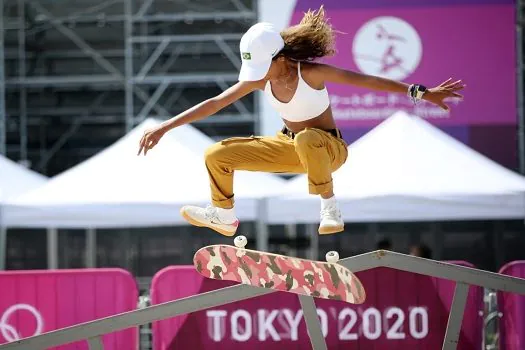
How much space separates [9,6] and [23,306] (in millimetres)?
8454

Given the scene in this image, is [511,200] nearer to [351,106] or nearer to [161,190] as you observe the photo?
[161,190]

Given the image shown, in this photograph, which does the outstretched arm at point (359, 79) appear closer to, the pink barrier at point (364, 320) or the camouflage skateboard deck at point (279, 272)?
the camouflage skateboard deck at point (279, 272)

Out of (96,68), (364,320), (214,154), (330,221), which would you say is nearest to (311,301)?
(330,221)

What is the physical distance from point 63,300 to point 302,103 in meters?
2.47

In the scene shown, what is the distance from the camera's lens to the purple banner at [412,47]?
12172mm

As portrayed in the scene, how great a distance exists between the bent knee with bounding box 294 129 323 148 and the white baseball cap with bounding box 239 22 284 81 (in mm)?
292

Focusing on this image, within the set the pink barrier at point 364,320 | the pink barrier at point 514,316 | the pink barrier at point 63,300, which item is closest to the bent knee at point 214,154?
the pink barrier at point 364,320

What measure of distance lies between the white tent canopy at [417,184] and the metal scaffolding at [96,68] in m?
4.00

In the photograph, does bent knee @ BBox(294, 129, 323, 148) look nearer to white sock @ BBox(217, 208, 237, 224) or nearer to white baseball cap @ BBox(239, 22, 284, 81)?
white baseball cap @ BBox(239, 22, 284, 81)

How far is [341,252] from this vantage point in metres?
12.8

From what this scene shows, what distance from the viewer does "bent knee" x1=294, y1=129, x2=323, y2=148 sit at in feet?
14.6

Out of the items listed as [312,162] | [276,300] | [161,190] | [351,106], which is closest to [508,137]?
[351,106]

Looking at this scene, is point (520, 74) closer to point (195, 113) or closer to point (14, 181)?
point (14, 181)

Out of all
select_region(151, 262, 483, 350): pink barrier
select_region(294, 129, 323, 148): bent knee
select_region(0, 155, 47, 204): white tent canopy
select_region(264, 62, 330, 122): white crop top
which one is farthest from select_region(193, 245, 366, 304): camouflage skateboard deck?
select_region(0, 155, 47, 204): white tent canopy
